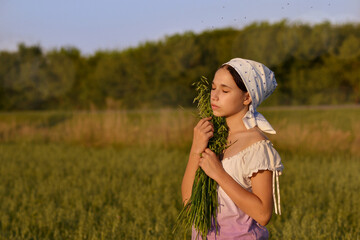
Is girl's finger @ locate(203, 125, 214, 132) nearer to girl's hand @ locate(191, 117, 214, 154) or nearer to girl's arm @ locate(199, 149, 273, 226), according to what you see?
girl's hand @ locate(191, 117, 214, 154)

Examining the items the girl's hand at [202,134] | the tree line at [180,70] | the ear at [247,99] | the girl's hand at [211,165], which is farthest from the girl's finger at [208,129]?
the tree line at [180,70]

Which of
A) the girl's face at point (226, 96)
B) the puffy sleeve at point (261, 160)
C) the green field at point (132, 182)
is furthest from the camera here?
the green field at point (132, 182)

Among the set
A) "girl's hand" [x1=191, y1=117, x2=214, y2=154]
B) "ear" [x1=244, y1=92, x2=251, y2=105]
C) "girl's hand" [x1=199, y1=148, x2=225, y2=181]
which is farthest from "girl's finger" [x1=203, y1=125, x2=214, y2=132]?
"ear" [x1=244, y1=92, x2=251, y2=105]

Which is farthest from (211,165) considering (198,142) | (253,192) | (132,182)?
(132,182)

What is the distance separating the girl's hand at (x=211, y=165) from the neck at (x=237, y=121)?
22 cm

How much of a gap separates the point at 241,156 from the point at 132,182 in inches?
212

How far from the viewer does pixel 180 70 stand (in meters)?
39.8

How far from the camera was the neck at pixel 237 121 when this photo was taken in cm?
228

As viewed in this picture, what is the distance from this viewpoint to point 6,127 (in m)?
15.8

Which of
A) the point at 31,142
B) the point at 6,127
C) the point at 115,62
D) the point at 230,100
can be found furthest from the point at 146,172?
the point at 115,62

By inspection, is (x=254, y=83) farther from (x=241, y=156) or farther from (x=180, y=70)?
(x=180, y=70)

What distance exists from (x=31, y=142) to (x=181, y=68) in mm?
26394

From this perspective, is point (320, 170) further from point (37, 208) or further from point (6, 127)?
point (6, 127)

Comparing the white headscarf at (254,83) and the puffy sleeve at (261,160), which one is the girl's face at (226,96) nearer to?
the white headscarf at (254,83)
